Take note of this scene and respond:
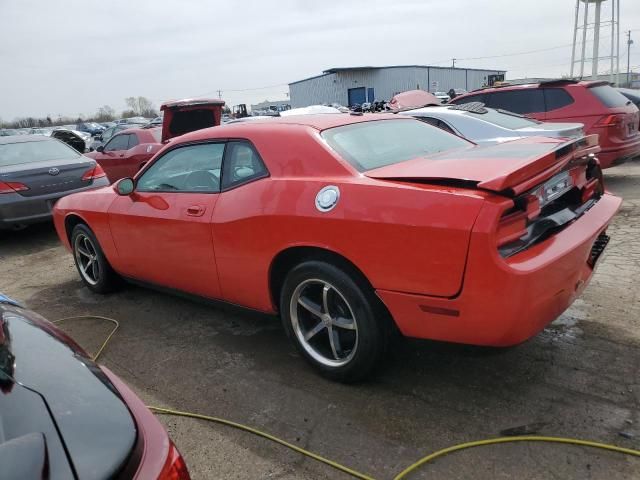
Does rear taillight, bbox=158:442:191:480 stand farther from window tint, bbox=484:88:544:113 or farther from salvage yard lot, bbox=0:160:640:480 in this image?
window tint, bbox=484:88:544:113

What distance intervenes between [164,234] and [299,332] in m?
1.30

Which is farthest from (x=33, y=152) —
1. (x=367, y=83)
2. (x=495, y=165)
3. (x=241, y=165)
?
(x=367, y=83)

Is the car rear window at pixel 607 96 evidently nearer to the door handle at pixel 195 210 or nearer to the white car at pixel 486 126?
the white car at pixel 486 126

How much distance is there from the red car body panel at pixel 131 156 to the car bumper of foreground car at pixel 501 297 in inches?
335

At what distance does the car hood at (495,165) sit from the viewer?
2320mm

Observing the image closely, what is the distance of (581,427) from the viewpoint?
7.98 feet

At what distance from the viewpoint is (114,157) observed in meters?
10.6

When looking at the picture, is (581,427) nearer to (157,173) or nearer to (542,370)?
(542,370)

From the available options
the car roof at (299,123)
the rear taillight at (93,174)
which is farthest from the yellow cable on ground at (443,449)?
the rear taillight at (93,174)

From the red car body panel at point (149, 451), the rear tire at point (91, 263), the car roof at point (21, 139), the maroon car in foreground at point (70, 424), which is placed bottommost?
the rear tire at point (91, 263)

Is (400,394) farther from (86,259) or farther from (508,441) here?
(86,259)

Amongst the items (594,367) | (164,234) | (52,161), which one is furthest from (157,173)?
(52,161)

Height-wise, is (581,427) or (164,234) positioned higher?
(164,234)

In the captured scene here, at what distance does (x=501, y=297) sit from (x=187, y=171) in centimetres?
239
